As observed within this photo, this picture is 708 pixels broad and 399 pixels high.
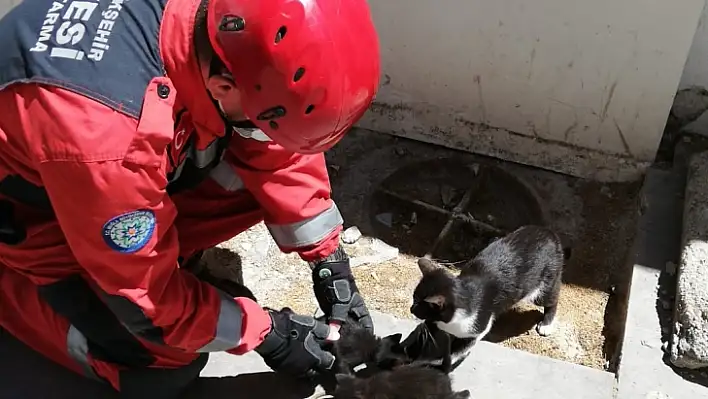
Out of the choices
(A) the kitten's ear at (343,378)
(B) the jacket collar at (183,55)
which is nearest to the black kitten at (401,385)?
(A) the kitten's ear at (343,378)

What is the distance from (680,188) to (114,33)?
2.44 m

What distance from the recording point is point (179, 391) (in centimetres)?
273

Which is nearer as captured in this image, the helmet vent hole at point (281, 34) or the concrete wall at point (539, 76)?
the helmet vent hole at point (281, 34)

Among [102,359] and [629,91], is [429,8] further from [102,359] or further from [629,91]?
[102,359]

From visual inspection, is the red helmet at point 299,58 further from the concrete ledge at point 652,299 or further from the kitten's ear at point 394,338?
the concrete ledge at point 652,299

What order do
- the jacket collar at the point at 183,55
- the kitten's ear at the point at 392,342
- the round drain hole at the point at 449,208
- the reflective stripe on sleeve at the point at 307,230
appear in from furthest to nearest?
the round drain hole at the point at 449,208 < the kitten's ear at the point at 392,342 < the reflective stripe on sleeve at the point at 307,230 < the jacket collar at the point at 183,55

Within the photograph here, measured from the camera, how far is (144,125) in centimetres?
195

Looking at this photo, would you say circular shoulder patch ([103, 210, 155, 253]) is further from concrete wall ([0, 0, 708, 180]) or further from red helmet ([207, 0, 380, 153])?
concrete wall ([0, 0, 708, 180])

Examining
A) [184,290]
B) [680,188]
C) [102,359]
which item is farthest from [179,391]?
[680,188]

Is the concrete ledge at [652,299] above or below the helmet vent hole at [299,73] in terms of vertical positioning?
below

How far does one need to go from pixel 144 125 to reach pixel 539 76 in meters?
1.95

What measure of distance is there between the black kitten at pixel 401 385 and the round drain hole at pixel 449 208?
0.87m

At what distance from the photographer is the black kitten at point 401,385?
248 centimetres

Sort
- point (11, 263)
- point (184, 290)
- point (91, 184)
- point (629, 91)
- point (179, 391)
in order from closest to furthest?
1. point (91, 184)
2. point (184, 290)
3. point (11, 263)
4. point (179, 391)
5. point (629, 91)
